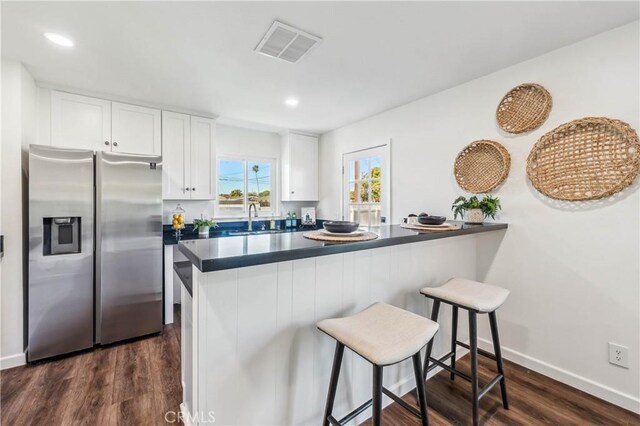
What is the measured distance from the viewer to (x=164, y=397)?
1.83m

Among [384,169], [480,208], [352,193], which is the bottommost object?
[480,208]

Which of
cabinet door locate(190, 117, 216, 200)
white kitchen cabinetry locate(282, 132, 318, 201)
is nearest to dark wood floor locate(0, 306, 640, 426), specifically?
cabinet door locate(190, 117, 216, 200)

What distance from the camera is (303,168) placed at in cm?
430

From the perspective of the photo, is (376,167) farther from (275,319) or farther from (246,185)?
(275,319)

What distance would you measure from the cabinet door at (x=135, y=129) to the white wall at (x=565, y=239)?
9.85 feet

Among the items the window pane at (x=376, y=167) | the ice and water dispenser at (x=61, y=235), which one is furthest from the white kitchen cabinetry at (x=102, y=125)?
the window pane at (x=376, y=167)

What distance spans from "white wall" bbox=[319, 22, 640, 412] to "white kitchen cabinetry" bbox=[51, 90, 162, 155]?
10.0 ft

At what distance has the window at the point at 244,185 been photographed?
4.03 meters

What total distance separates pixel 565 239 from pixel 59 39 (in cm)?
371

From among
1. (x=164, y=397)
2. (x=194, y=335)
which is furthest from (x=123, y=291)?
(x=194, y=335)

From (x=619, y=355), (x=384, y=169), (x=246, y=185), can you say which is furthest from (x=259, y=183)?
(x=619, y=355)

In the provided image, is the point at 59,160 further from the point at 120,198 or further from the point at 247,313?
the point at 247,313

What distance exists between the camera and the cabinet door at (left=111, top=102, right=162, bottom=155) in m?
2.93

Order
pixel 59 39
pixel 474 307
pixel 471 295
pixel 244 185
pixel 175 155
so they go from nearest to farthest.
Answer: pixel 474 307 < pixel 471 295 < pixel 59 39 < pixel 175 155 < pixel 244 185
